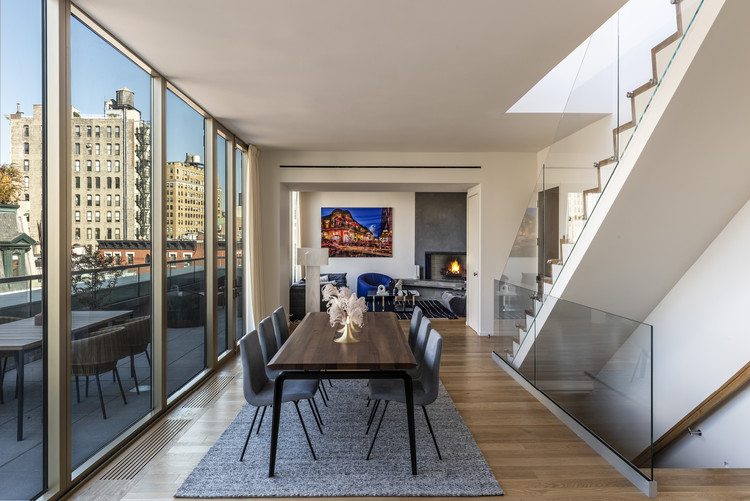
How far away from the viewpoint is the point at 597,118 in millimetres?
3303

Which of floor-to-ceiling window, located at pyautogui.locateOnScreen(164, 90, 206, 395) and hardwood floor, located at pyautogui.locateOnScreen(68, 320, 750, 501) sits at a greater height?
floor-to-ceiling window, located at pyautogui.locateOnScreen(164, 90, 206, 395)

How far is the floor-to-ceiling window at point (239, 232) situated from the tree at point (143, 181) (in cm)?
197

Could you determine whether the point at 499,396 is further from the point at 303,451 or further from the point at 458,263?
the point at 458,263

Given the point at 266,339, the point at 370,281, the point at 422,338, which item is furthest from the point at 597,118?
the point at 370,281

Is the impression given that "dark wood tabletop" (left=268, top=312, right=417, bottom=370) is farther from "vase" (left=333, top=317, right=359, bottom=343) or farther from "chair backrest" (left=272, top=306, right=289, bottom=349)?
"chair backrest" (left=272, top=306, right=289, bottom=349)

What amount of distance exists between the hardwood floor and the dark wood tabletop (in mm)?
882

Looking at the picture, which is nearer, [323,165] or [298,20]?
[298,20]

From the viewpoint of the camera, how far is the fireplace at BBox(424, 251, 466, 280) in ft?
35.4

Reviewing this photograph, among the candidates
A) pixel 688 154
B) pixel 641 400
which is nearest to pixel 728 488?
pixel 641 400

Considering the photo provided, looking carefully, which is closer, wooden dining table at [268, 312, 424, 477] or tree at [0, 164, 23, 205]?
tree at [0, 164, 23, 205]

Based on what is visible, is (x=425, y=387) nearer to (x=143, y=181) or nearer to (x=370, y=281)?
(x=143, y=181)

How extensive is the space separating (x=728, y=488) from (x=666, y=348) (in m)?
1.67

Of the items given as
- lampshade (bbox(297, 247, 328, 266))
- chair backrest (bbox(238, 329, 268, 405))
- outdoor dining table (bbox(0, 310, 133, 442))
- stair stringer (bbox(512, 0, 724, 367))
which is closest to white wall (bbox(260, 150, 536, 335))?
lampshade (bbox(297, 247, 328, 266))

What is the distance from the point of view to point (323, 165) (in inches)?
255
